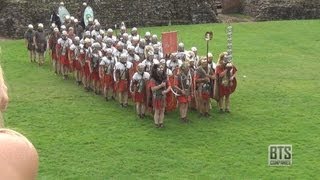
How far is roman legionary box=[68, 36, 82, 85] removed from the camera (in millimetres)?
13102

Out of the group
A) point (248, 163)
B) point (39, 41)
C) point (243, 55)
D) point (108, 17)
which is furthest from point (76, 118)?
point (108, 17)

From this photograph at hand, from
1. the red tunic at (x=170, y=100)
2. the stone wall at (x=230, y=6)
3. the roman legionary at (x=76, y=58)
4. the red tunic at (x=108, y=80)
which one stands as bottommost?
the red tunic at (x=170, y=100)

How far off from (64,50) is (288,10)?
1279 cm

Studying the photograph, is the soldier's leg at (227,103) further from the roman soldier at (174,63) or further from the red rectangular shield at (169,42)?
the red rectangular shield at (169,42)

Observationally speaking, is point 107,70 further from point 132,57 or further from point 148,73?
point 148,73

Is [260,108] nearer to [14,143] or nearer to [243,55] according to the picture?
[243,55]

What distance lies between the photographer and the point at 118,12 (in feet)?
72.5

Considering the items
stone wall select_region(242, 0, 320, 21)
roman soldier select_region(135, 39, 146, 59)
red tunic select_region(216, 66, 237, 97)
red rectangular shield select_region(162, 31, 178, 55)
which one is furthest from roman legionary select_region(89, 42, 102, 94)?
stone wall select_region(242, 0, 320, 21)

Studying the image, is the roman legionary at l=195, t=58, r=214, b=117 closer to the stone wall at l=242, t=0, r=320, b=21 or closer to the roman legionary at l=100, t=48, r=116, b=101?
the roman legionary at l=100, t=48, r=116, b=101

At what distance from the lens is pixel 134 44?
41.3 feet

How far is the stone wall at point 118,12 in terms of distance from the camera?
20.5 meters

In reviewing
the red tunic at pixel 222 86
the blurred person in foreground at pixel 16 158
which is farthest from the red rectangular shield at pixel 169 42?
the blurred person in foreground at pixel 16 158

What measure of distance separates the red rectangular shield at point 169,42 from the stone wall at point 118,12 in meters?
10.2

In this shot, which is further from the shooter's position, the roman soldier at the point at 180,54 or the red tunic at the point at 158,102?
the roman soldier at the point at 180,54
